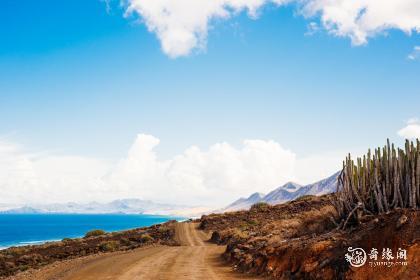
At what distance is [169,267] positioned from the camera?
62.7ft

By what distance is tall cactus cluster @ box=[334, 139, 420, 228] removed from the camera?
14078mm

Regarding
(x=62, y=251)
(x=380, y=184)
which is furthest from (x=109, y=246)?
(x=380, y=184)

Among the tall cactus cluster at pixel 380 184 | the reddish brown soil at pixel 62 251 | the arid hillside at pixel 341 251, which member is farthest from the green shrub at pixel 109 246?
the tall cactus cluster at pixel 380 184

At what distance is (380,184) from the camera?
50.4 feet

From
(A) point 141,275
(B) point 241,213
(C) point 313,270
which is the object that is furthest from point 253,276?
(B) point 241,213

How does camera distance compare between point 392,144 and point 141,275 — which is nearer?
point 392,144

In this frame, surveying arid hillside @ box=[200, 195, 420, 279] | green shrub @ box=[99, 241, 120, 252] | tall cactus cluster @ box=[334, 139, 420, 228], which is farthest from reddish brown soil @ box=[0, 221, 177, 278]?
tall cactus cluster @ box=[334, 139, 420, 228]

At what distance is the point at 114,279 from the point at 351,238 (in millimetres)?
9701

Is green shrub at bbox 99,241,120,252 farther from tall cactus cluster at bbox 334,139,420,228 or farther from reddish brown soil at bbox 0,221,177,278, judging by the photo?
tall cactus cluster at bbox 334,139,420,228

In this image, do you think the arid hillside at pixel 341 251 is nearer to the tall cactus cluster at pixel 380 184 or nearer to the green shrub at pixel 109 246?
the tall cactus cluster at pixel 380 184

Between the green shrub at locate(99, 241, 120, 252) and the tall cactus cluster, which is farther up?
the tall cactus cluster

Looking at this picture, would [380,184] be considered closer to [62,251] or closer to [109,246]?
[109,246]

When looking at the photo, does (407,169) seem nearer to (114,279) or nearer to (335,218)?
(335,218)

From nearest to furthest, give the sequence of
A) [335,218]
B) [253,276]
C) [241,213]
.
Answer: [253,276] < [335,218] < [241,213]
